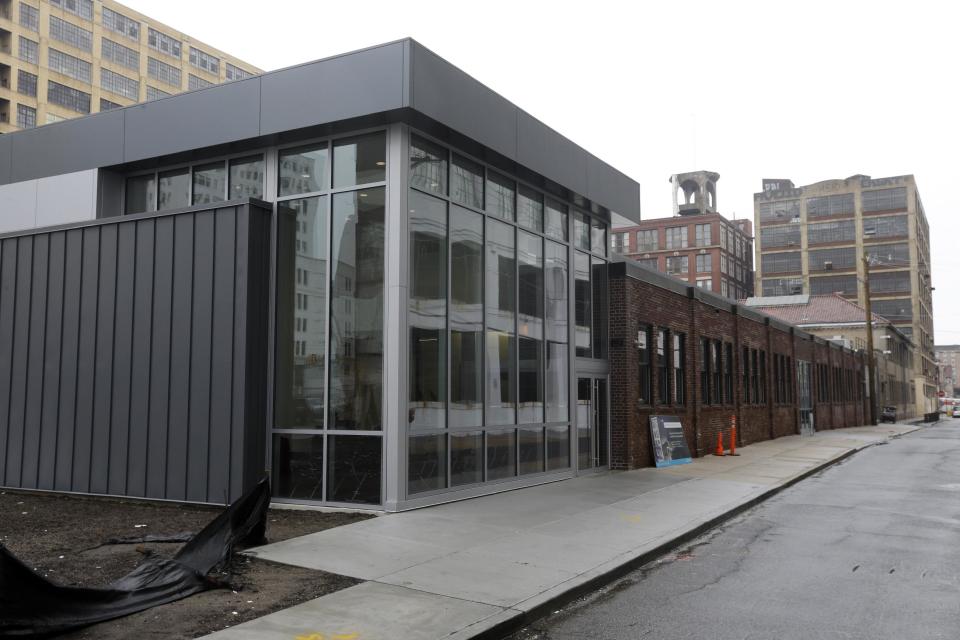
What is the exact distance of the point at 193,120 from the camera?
1283 centimetres

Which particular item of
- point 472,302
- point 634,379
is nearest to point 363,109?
point 472,302

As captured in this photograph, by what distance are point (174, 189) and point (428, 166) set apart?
15.5ft

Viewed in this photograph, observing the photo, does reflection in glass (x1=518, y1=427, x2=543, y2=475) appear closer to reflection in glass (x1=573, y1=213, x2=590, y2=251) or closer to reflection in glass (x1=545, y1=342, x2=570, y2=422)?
reflection in glass (x1=545, y1=342, x2=570, y2=422)

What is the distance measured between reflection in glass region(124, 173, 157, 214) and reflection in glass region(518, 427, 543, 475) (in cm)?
768

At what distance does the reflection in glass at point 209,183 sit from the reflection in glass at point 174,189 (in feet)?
0.57

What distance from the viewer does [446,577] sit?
7535mm

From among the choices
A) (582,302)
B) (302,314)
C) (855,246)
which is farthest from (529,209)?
(855,246)

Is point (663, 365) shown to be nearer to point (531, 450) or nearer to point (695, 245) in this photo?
point (531, 450)

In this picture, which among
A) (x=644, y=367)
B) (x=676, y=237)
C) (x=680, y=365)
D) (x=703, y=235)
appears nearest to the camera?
(x=644, y=367)

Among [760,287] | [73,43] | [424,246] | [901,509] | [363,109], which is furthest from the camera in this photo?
[760,287]

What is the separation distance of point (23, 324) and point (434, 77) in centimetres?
836

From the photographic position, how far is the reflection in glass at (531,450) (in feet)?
46.8

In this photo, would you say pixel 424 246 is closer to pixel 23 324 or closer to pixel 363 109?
pixel 363 109

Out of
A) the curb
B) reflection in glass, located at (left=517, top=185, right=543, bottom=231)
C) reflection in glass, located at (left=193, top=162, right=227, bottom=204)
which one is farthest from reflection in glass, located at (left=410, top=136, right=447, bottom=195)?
the curb
